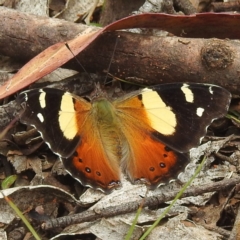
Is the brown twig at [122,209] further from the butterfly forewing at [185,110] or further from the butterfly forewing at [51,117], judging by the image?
the butterfly forewing at [51,117]

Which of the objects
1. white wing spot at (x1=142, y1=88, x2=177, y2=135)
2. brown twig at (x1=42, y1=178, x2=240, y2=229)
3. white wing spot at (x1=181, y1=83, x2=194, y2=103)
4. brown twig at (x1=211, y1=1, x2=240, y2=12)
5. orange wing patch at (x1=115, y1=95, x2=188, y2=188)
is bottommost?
brown twig at (x1=42, y1=178, x2=240, y2=229)

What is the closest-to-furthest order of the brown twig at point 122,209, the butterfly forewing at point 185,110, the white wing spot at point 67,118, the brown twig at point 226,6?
the brown twig at point 122,209, the butterfly forewing at point 185,110, the white wing spot at point 67,118, the brown twig at point 226,6

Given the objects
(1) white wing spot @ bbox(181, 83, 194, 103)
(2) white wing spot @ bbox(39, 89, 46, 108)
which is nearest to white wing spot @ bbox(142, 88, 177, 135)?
(1) white wing spot @ bbox(181, 83, 194, 103)

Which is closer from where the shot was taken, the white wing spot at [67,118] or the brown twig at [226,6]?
the white wing spot at [67,118]

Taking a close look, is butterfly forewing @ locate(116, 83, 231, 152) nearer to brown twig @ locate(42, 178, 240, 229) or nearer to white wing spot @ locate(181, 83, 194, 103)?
white wing spot @ locate(181, 83, 194, 103)

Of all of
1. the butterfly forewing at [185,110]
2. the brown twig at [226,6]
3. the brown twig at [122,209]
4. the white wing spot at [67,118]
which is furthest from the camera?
the brown twig at [226,6]

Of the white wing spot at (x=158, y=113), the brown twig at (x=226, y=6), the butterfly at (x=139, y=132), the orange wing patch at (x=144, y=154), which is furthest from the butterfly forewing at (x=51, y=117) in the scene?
the brown twig at (x=226, y=6)

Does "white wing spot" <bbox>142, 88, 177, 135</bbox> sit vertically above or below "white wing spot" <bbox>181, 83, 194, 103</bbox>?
below

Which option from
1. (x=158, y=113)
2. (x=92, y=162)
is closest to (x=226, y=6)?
(x=158, y=113)

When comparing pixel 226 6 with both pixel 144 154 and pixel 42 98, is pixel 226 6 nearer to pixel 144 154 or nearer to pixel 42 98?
pixel 144 154
